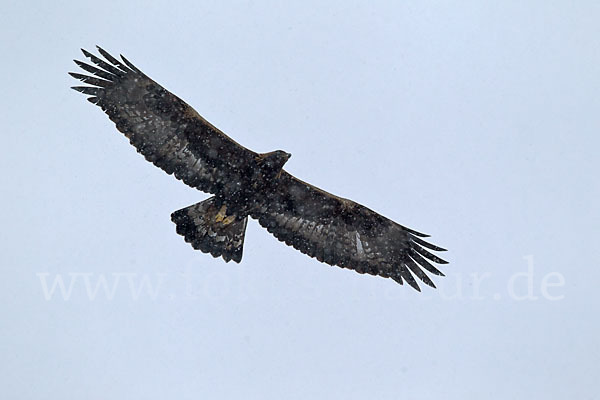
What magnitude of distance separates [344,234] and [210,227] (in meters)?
1.80

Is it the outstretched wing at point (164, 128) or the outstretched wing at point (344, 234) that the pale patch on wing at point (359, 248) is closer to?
the outstretched wing at point (344, 234)

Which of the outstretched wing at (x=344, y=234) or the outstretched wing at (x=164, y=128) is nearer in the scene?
the outstretched wing at (x=164, y=128)

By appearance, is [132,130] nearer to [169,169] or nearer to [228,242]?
[169,169]

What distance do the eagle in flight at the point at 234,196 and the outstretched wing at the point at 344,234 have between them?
13 millimetres

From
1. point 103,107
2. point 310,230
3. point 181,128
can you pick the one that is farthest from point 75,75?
point 310,230

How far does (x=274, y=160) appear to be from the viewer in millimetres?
10148

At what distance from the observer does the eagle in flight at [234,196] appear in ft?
33.1

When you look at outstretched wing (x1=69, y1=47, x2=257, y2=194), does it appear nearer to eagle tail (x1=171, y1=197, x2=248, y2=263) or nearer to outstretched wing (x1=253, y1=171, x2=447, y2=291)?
eagle tail (x1=171, y1=197, x2=248, y2=263)

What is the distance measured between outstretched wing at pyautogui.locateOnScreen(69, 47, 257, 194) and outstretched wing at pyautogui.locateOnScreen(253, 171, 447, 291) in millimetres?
764

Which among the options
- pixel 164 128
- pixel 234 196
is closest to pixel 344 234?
pixel 234 196

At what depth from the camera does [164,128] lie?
10.3 meters

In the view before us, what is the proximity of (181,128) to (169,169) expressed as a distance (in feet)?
1.85

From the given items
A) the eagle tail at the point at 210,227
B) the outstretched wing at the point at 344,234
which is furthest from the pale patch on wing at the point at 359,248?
the eagle tail at the point at 210,227

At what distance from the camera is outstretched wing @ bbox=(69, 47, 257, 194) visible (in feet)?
33.0
